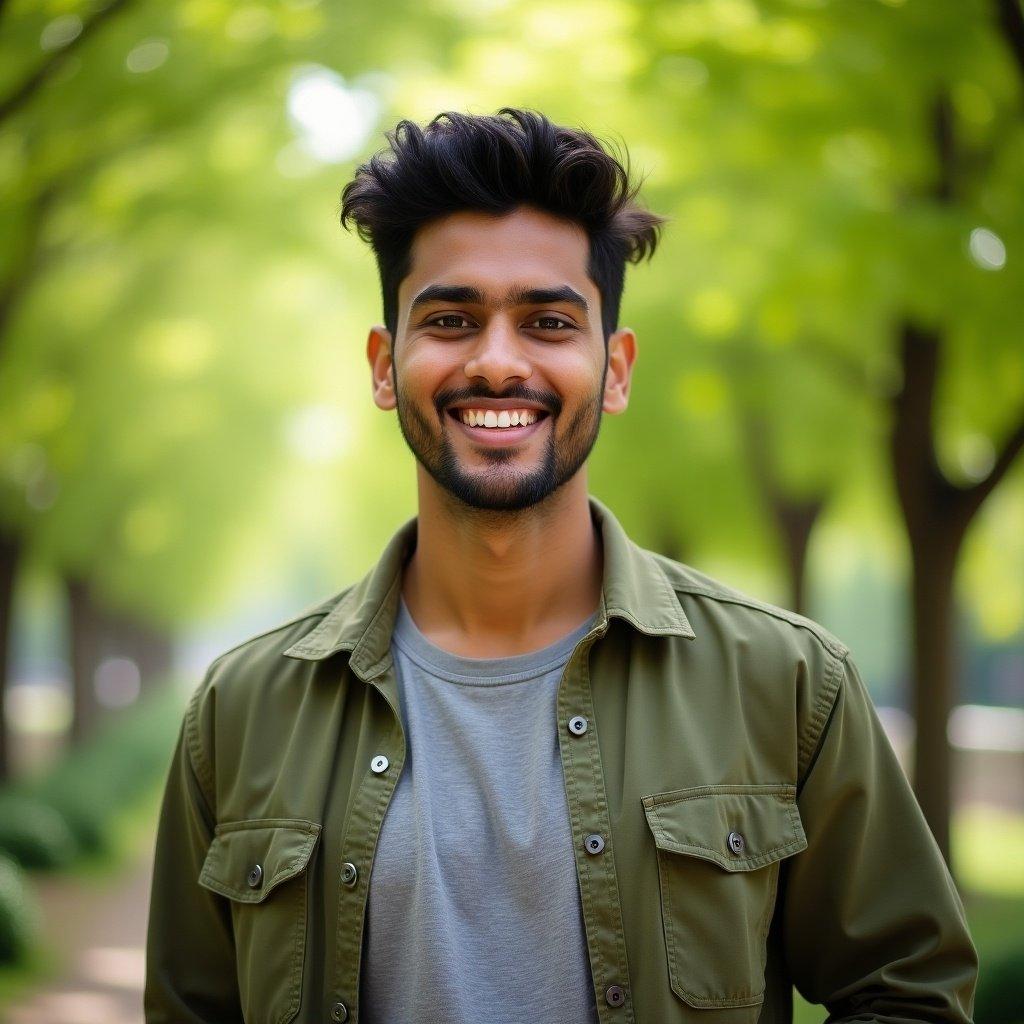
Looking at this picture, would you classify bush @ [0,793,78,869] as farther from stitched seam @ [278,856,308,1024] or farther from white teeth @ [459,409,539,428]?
white teeth @ [459,409,539,428]

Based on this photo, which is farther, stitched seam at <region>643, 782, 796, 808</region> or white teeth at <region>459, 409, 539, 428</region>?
white teeth at <region>459, 409, 539, 428</region>

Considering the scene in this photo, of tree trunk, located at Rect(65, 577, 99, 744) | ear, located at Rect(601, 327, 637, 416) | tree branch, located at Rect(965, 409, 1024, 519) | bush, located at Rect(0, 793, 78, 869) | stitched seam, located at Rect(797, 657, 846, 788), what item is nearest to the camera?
stitched seam, located at Rect(797, 657, 846, 788)

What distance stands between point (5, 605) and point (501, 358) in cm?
1346

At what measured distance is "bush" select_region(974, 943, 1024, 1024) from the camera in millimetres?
5734

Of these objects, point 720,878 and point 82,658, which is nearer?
point 720,878

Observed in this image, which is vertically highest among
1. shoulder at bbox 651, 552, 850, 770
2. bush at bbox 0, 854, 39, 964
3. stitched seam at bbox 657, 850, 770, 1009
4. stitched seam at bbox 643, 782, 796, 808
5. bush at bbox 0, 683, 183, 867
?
shoulder at bbox 651, 552, 850, 770

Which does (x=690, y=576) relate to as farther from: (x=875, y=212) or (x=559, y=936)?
(x=875, y=212)

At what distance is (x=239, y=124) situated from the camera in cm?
1070

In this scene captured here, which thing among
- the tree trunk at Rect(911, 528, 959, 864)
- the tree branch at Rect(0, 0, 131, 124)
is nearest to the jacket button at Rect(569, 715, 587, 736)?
the tree branch at Rect(0, 0, 131, 124)

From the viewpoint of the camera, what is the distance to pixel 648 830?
8.14ft

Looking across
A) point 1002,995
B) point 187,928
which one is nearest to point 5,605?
point 1002,995

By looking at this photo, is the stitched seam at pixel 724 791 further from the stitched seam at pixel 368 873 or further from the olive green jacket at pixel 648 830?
the stitched seam at pixel 368 873

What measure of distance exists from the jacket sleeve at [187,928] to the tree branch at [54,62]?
16.3 feet

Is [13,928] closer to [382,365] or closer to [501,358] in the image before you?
[382,365]
